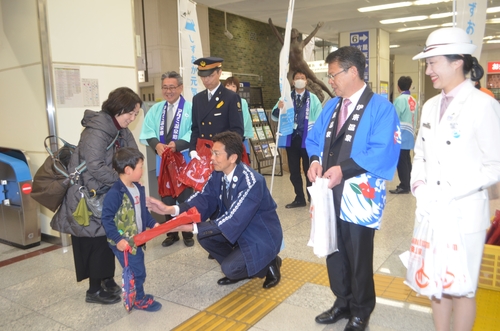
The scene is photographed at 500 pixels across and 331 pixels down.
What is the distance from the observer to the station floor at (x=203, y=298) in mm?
2516

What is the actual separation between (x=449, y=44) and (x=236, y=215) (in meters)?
1.50

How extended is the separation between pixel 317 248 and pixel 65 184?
5.38 ft

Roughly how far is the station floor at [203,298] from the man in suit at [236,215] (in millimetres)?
240

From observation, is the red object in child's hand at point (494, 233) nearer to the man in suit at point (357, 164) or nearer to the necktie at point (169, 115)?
the man in suit at point (357, 164)

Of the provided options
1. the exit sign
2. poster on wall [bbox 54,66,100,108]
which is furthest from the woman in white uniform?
the exit sign

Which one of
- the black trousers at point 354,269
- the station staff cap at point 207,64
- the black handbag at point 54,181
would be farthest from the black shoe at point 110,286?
the station staff cap at point 207,64

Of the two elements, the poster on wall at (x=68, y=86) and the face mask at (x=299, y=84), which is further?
the face mask at (x=299, y=84)

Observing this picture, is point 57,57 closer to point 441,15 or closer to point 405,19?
point 405,19

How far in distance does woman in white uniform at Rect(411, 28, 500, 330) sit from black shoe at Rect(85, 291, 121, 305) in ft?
6.82

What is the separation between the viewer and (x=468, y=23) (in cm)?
325

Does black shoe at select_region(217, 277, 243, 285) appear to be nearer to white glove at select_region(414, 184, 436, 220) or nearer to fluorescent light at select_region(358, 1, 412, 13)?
white glove at select_region(414, 184, 436, 220)

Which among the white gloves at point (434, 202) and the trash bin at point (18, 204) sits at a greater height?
the white gloves at point (434, 202)

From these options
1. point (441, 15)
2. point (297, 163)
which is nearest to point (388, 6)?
point (441, 15)

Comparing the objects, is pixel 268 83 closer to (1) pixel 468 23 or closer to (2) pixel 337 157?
(1) pixel 468 23
